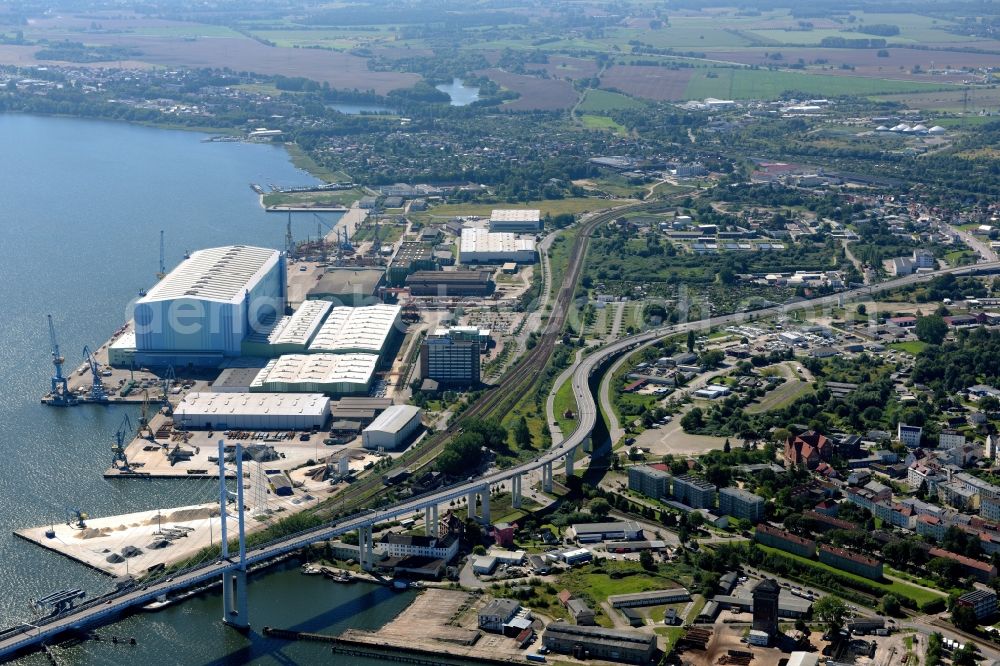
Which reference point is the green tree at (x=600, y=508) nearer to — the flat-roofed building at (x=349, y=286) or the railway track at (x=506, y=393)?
the railway track at (x=506, y=393)

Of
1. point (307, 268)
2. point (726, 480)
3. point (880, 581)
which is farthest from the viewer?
point (307, 268)

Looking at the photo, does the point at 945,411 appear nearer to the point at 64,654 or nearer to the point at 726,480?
the point at 726,480

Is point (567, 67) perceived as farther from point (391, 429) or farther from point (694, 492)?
point (694, 492)

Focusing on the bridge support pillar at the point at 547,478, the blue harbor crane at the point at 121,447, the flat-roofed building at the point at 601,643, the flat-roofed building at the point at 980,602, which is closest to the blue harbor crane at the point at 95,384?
the blue harbor crane at the point at 121,447

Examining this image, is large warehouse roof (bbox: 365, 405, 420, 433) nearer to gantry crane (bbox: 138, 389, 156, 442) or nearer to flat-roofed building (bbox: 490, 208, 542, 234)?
gantry crane (bbox: 138, 389, 156, 442)

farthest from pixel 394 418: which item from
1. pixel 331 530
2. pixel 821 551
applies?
pixel 821 551

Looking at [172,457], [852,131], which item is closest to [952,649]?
[172,457]

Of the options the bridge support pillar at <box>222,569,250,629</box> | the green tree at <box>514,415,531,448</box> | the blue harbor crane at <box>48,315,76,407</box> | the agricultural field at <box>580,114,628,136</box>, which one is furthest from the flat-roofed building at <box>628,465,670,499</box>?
the agricultural field at <box>580,114,628,136</box>
